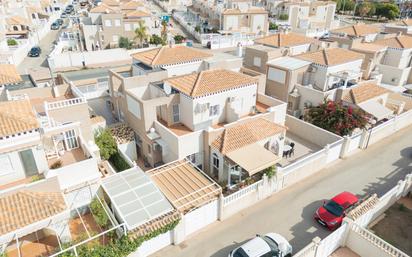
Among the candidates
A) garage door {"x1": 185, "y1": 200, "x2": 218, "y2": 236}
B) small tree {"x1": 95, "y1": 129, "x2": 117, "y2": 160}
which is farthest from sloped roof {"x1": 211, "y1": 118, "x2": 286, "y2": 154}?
small tree {"x1": 95, "y1": 129, "x2": 117, "y2": 160}

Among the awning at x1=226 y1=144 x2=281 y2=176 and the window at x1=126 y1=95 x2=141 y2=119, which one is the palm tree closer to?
the window at x1=126 y1=95 x2=141 y2=119

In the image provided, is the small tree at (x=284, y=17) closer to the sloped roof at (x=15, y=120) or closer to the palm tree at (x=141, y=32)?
the palm tree at (x=141, y=32)

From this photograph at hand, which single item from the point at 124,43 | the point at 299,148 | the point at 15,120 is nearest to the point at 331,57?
the point at 299,148

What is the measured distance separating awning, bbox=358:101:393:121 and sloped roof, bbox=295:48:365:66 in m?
6.58

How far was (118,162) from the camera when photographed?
2756cm

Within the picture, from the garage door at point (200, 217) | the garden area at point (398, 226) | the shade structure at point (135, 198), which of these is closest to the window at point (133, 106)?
the shade structure at point (135, 198)

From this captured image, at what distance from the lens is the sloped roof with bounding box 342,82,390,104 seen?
34.8m

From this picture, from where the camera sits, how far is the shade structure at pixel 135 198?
18797 mm

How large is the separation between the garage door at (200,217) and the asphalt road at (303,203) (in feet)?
1.65

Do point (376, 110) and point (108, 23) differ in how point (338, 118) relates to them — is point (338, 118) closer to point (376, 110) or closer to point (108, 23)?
point (376, 110)

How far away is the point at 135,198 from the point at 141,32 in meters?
55.2

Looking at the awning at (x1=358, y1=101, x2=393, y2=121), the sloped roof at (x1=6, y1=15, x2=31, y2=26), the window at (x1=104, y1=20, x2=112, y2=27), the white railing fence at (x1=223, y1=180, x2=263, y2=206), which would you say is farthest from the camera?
the sloped roof at (x1=6, y1=15, x2=31, y2=26)

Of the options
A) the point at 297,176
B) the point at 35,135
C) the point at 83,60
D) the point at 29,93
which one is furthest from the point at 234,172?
the point at 83,60

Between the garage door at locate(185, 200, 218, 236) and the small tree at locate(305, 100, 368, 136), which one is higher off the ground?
the small tree at locate(305, 100, 368, 136)
